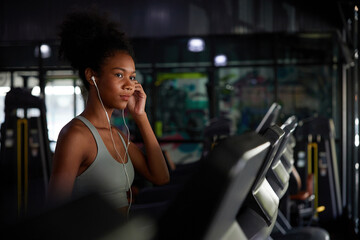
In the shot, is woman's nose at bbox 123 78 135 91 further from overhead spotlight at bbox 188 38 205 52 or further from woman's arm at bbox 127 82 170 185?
overhead spotlight at bbox 188 38 205 52

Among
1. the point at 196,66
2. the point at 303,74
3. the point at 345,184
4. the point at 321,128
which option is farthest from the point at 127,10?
the point at 345,184

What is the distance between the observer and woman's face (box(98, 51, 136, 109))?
1045mm

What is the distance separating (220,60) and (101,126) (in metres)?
6.32

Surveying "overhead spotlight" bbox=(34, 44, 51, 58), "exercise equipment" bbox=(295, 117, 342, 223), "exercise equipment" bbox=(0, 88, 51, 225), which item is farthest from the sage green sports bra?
"overhead spotlight" bbox=(34, 44, 51, 58)

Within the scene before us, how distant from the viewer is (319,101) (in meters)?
7.07

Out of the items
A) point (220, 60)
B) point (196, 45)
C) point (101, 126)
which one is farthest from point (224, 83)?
point (101, 126)

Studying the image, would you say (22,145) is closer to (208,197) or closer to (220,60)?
(220,60)

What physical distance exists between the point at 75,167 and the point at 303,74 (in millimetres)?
6557

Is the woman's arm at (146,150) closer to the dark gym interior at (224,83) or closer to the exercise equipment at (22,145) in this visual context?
the dark gym interior at (224,83)

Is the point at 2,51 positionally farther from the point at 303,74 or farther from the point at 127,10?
the point at 303,74

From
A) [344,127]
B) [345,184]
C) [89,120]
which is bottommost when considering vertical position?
[345,184]

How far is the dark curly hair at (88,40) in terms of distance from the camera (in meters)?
1.08

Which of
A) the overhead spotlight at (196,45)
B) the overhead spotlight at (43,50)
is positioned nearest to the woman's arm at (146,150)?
the overhead spotlight at (196,45)

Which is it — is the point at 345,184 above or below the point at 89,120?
below
